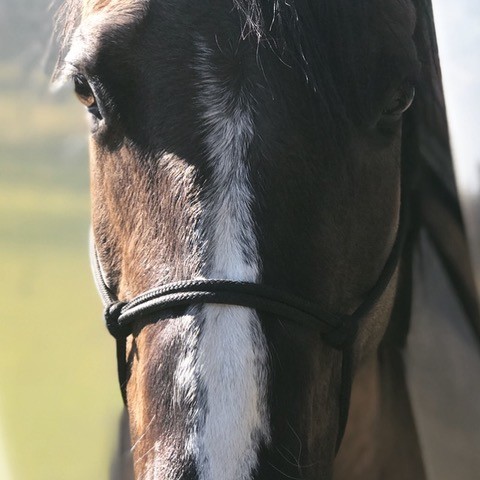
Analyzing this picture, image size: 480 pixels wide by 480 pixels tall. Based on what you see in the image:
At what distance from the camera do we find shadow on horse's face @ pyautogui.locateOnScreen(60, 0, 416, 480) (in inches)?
43.6

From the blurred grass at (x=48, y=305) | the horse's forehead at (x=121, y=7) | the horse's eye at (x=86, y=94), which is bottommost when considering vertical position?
the blurred grass at (x=48, y=305)

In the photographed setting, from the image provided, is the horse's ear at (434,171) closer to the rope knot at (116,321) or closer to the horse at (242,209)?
the horse at (242,209)

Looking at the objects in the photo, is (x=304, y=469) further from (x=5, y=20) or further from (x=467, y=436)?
(x=5, y=20)

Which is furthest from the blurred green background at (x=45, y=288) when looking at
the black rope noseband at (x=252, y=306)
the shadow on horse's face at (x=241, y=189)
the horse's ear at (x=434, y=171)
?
the horse's ear at (x=434, y=171)

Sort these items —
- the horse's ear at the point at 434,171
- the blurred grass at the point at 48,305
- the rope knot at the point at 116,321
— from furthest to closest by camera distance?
1. the blurred grass at the point at 48,305
2. the horse's ear at the point at 434,171
3. the rope knot at the point at 116,321

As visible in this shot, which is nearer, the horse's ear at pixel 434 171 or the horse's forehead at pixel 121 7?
the horse's forehead at pixel 121 7

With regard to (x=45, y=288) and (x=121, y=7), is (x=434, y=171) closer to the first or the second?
(x=121, y=7)

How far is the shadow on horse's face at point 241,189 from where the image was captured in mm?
1106

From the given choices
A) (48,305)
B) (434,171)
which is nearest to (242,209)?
(434,171)

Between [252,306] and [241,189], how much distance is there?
0.18 m

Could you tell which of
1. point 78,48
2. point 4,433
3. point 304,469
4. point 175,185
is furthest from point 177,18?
point 4,433

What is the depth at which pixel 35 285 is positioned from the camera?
6.79 feet

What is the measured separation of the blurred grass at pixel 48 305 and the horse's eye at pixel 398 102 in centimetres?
93

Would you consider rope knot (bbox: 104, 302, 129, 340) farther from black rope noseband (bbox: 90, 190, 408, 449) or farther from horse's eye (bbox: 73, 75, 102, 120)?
horse's eye (bbox: 73, 75, 102, 120)
